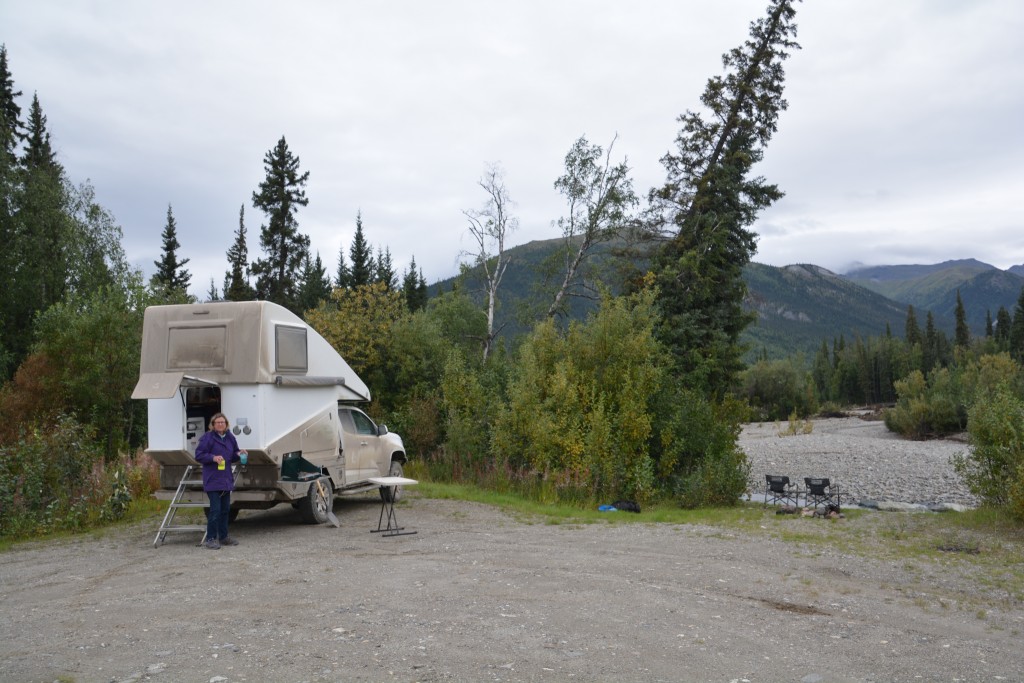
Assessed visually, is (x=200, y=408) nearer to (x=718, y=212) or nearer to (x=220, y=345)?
(x=220, y=345)

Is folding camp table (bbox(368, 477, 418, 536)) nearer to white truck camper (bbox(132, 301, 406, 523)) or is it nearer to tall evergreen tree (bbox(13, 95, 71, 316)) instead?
white truck camper (bbox(132, 301, 406, 523))

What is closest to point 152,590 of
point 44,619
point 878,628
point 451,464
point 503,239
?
point 44,619

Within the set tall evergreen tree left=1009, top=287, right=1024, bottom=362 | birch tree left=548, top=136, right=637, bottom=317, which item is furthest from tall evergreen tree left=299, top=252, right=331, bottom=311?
tall evergreen tree left=1009, top=287, right=1024, bottom=362

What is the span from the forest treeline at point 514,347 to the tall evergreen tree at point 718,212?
2.8 inches

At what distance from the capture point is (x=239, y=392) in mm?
11758

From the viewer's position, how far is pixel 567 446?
18281 millimetres

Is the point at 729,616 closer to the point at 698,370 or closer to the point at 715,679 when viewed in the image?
the point at 715,679

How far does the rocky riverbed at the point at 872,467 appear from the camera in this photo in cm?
2464

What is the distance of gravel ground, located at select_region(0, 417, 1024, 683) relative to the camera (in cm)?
614

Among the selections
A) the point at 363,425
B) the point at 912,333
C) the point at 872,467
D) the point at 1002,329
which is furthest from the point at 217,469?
the point at 912,333

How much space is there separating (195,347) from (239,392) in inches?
38.0

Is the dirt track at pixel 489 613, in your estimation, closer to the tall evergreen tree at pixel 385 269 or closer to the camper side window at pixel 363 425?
the camper side window at pixel 363 425

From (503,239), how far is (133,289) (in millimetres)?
13403

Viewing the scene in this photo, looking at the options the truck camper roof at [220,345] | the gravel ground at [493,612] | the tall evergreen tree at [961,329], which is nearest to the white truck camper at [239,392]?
the truck camper roof at [220,345]
